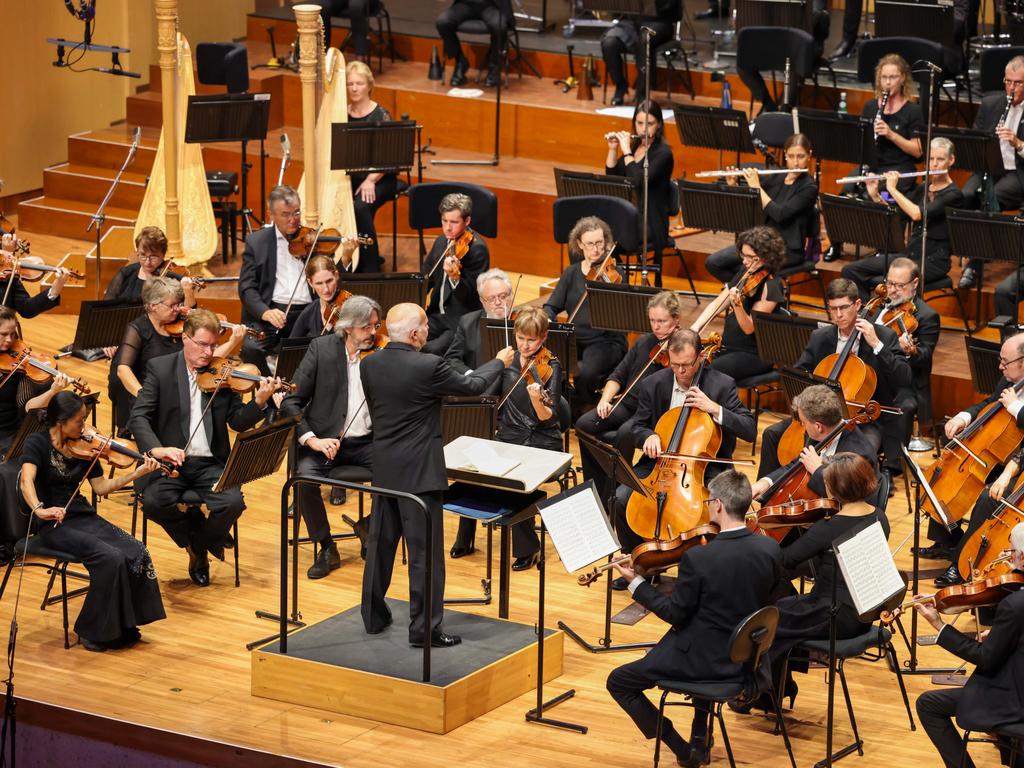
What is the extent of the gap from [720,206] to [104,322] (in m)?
3.27

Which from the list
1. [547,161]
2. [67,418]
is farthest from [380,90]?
[67,418]

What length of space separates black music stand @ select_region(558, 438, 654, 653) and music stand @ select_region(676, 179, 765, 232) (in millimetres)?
2632

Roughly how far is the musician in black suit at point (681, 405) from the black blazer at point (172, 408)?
5.26ft

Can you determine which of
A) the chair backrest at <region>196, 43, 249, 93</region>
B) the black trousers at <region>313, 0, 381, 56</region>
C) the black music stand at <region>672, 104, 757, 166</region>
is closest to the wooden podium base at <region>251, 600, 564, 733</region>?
the black music stand at <region>672, 104, 757, 166</region>

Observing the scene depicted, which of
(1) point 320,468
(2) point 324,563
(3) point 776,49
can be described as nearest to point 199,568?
(2) point 324,563

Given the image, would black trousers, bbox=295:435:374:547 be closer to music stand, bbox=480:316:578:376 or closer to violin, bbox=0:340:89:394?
music stand, bbox=480:316:578:376

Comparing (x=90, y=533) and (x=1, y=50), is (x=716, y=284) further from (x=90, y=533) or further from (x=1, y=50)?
(x=1, y=50)

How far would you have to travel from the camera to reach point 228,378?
6805mm

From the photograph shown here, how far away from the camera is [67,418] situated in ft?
20.5

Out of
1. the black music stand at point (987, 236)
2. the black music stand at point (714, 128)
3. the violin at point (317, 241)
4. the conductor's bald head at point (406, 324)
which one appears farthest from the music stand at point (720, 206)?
the conductor's bald head at point (406, 324)

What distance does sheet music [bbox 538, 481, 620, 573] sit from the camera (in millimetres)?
5047

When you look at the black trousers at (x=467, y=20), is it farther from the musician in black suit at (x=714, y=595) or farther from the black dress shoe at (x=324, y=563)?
the musician in black suit at (x=714, y=595)

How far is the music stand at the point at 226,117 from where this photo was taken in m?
9.21

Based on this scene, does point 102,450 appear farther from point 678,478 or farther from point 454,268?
point 454,268
